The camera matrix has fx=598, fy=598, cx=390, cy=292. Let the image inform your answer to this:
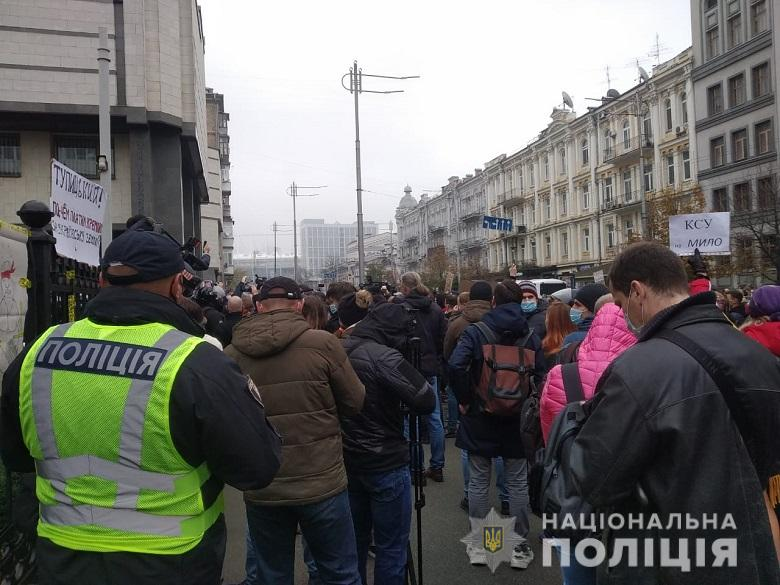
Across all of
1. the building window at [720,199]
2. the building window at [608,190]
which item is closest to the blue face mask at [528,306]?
the building window at [720,199]

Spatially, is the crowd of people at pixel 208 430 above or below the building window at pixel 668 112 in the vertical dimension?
below

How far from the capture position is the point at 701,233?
10.9 metres

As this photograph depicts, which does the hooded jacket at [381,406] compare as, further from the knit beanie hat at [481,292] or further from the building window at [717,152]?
the building window at [717,152]

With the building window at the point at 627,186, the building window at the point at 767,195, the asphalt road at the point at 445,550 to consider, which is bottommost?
the asphalt road at the point at 445,550

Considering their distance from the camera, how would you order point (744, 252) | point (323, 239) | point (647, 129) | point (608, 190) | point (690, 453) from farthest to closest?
1. point (323, 239)
2. point (608, 190)
3. point (647, 129)
4. point (744, 252)
5. point (690, 453)

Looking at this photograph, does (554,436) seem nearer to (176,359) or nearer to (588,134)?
(176,359)

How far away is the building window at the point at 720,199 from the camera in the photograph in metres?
31.3

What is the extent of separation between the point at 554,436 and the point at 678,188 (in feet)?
123

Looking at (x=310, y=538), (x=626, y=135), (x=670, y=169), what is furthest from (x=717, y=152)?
(x=310, y=538)

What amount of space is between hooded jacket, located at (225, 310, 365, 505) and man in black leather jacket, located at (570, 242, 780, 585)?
152 cm

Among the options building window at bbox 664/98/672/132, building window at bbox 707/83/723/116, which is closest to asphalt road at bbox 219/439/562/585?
building window at bbox 707/83/723/116

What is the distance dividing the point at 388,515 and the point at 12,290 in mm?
2871

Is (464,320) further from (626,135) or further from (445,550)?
(626,135)

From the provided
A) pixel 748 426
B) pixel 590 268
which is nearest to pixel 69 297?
pixel 748 426
